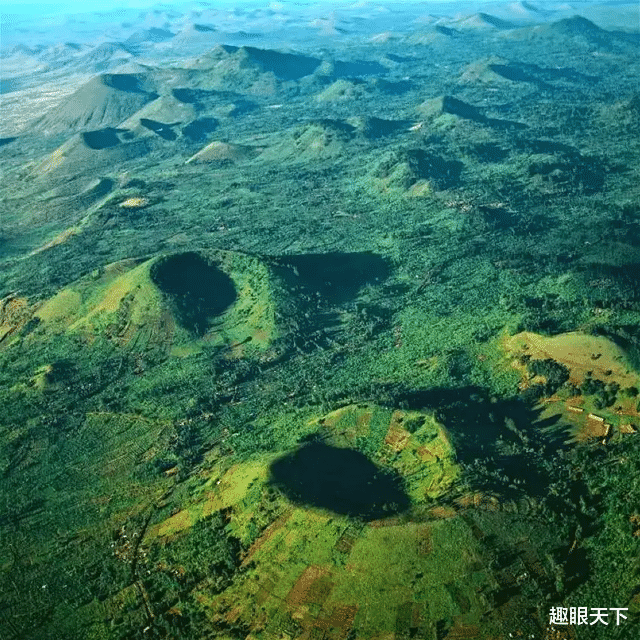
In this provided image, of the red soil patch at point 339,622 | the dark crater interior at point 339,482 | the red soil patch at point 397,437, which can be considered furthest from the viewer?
the red soil patch at point 397,437

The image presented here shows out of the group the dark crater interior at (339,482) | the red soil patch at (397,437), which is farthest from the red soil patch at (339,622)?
the red soil patch at (397,437)

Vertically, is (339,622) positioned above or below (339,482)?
below

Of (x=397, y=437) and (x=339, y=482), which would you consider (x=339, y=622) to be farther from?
(x=397, y=437)

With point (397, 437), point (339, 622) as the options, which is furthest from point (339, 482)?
point (339, 622)

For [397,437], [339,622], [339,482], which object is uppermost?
[397,437]

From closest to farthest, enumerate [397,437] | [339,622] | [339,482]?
[339,622], [339,482], [397,437]

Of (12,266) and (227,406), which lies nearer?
(227,406)

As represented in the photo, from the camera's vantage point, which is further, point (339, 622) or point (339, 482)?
point (339, 482)

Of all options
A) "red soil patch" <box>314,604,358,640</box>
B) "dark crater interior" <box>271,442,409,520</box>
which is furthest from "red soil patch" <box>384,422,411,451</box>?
"red soil patch" <box>314,604,358,640</box>

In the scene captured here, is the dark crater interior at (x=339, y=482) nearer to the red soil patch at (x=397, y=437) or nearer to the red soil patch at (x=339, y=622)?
the red soil patch at (x=397, y=437)

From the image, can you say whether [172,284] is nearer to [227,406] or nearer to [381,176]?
[227,406]

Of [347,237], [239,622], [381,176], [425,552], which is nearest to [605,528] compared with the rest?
[425,552]
